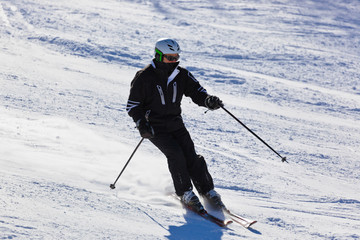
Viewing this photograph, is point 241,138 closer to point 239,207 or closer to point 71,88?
point 239,207

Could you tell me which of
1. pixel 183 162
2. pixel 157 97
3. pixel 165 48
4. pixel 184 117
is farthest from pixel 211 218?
pixel 184 117

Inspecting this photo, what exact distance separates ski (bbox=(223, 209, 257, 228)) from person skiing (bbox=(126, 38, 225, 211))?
0.28 feet

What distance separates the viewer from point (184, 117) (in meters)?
7.53

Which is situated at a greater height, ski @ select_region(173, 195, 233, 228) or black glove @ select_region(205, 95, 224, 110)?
black glove @ select_region(205, 95, 224, 110)

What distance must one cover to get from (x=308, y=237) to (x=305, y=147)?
2.86 meters

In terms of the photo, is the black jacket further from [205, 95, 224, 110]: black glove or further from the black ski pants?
[205, 95, 224, 110]: black glove

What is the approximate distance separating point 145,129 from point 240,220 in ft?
4.07

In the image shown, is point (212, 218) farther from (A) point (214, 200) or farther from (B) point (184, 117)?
(B) point (184, 117)

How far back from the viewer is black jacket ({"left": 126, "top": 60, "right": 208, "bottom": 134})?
4.48m

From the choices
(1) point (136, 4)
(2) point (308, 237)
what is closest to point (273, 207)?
(2) point (308, 237)

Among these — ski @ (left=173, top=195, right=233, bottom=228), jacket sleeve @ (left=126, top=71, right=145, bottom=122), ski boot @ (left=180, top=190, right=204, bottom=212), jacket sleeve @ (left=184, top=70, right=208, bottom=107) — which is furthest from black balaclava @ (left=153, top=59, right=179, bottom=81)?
ski @ (left=173, top=195, right=233, bottom=228)

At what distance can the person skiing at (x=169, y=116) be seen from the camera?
446cm

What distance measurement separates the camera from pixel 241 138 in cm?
691

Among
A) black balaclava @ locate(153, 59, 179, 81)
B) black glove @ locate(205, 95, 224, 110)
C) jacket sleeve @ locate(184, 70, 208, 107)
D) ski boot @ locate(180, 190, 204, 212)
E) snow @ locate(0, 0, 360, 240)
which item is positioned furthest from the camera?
jacket sleeve @ locate(184, 70, 208, 107)
